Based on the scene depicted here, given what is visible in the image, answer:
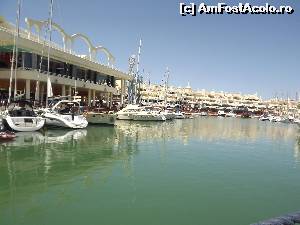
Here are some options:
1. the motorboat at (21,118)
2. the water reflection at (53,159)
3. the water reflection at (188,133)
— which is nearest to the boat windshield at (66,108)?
the motorboat at (21,118)

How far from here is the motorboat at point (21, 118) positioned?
30438 mm

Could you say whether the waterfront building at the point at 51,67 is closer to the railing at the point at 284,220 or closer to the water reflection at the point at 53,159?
the water reflection at the point at 53,159

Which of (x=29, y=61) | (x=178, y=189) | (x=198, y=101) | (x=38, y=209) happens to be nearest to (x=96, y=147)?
(x=178, y=189)

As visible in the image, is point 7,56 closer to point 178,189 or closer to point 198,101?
point 178,189

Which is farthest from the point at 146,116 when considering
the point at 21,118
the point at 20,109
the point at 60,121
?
the point at 21,118

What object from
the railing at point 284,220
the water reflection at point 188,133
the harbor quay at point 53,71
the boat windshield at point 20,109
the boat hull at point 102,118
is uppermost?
the harbor quay at point 53,71

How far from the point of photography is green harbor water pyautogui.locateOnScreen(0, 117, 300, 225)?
11266mm

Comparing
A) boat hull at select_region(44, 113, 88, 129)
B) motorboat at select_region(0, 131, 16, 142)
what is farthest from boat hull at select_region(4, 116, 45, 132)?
motorboat at select_region(0, 131, 16, 142)

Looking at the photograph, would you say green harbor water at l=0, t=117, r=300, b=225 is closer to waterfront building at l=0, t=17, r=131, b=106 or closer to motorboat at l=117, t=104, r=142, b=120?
waterfront building at l=0, t=17, r=131, b=106

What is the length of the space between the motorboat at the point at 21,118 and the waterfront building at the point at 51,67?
8747mm

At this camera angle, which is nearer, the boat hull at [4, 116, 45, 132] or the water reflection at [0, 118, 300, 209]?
the water reflection at [0, 118, 300, 209]

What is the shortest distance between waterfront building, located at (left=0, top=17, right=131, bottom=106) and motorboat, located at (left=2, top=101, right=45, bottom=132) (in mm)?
8747

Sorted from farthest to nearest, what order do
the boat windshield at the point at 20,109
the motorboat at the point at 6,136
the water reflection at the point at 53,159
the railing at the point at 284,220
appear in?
the boat windshield at the point at 20,109 → the motorboat at the point at 6,136 → the water reflection at the point at 53,159 → the railing at the point at 284,220

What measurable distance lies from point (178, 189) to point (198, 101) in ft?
480
